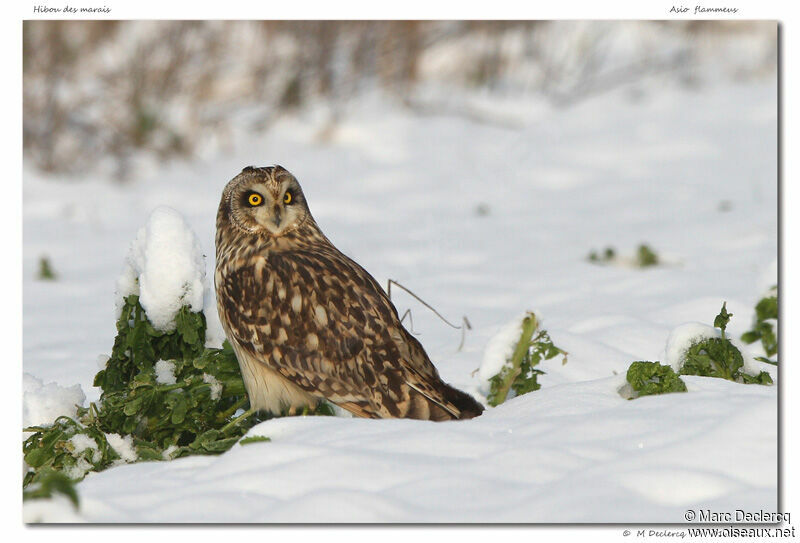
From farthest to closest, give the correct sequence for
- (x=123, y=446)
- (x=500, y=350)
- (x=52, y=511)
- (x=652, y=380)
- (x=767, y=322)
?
(x=767, y=322) < (x=500, y=350) < (x=123, y=446) < (x=652, y=380) < (x=52, y=511)

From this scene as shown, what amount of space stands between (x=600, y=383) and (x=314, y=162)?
741 centimetres

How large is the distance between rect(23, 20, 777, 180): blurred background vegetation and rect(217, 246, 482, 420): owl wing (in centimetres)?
743

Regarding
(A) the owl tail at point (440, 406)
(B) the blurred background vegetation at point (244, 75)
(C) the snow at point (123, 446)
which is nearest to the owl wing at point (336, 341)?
(A) the owl tail at point (440, 406)

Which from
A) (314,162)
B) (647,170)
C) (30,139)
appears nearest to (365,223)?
(314,162)

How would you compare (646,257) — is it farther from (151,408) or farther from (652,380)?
(151,408)

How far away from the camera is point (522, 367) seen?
4.04 m

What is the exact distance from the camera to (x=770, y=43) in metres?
12.6

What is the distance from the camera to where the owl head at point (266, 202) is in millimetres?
4168

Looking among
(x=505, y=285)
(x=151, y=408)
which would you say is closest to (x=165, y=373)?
(x=151, y=408)

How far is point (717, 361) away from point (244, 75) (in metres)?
8.84

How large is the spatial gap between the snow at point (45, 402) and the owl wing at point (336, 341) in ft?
2.20

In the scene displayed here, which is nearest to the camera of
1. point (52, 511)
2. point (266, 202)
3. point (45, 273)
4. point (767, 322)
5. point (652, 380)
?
point (52, 511)

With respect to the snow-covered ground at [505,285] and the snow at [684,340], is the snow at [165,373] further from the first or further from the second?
the snow at [684,340]

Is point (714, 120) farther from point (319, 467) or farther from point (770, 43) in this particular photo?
point (319, 467)
